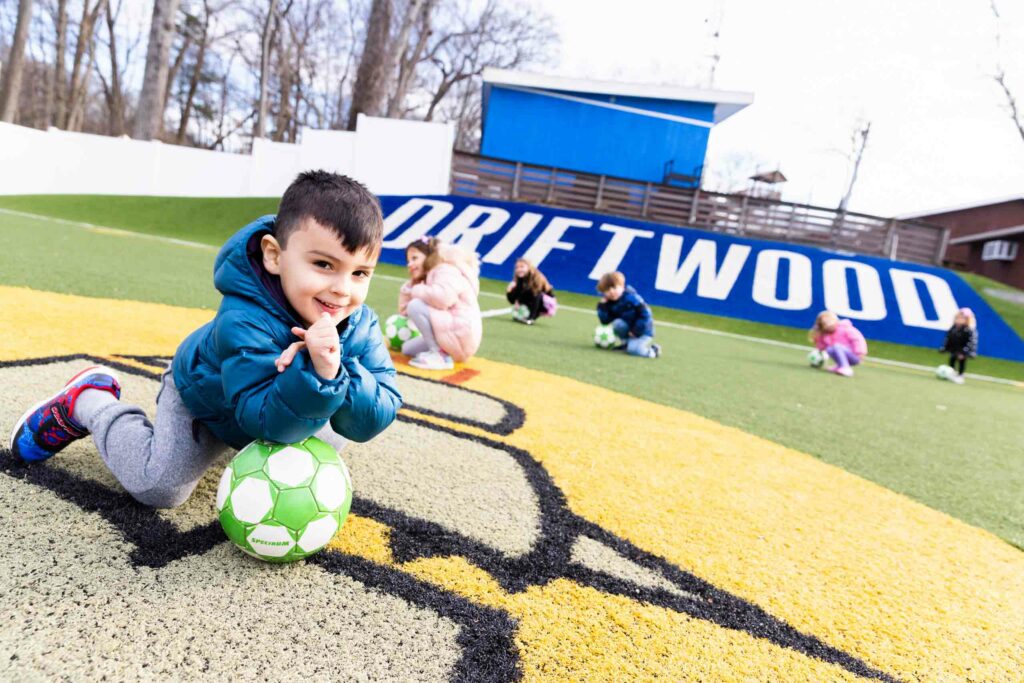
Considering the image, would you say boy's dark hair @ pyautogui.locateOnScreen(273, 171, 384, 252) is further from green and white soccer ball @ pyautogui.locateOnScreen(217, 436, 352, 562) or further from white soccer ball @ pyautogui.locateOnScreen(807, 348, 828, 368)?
white soccer ball @ pyautogui.locateOnScreen(807, 348, 828, 368)

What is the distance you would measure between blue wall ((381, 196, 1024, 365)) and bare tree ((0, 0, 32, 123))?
14.6 m

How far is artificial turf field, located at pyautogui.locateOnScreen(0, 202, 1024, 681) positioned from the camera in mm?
1589

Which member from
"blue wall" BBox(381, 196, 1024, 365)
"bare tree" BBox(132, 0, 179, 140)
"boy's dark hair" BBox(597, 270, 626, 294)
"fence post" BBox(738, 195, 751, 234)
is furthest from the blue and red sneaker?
"bare tree" BBox(132, 0, 179, 140)

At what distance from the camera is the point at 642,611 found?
6.44 feet

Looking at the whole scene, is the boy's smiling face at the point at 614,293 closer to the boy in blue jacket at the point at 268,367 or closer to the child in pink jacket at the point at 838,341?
the child in pink jacket at the point at 838,341

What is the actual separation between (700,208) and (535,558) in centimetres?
1931

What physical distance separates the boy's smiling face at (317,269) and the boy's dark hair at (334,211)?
0.02 meters

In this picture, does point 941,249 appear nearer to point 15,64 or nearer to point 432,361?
point 432,361

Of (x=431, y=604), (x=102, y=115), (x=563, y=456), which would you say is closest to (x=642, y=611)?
(x=431, y=604)

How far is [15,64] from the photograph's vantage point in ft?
67.9

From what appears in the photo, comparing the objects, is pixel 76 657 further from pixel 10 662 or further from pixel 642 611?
pixel 642 611

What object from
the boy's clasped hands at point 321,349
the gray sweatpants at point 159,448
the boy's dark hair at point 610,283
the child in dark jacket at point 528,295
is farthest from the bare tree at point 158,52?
the boy's clasped hands at point 321,349

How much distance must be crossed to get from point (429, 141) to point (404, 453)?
55.1 ft

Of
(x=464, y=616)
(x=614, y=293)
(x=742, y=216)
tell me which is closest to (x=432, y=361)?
(x=464, y=616)
